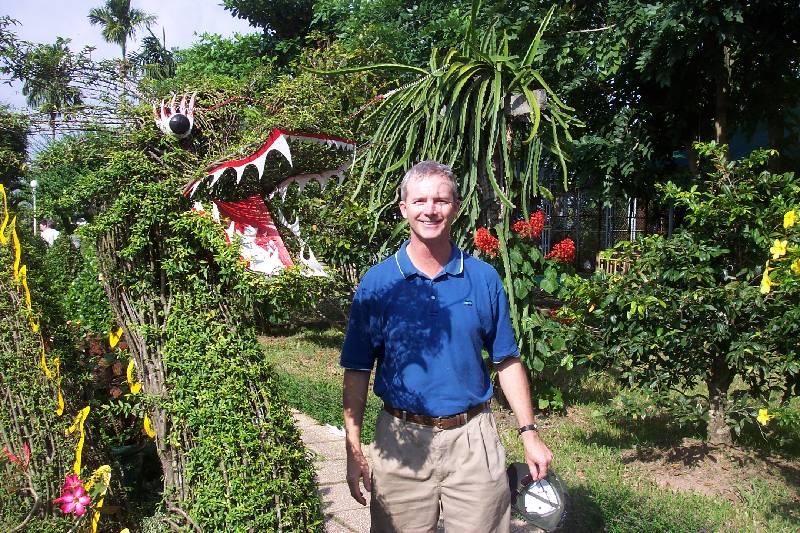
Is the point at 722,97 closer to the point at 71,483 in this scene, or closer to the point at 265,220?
the point at 265,220

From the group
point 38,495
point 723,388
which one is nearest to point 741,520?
point 723,388

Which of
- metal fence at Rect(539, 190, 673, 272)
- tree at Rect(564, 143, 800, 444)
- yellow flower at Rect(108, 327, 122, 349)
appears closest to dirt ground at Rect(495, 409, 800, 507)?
tree at Rect(564, 143, 800, 444)

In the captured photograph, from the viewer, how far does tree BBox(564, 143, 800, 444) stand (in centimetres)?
425

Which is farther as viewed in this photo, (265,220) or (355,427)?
(265,220)

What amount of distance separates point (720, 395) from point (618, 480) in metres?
0.90

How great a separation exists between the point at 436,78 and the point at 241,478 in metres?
3.41

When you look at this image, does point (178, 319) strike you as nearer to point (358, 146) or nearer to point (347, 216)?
point (358, 146)

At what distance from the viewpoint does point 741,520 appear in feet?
12.8

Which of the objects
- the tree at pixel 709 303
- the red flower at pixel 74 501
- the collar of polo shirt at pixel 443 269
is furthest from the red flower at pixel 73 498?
the tree at pixel 709 303

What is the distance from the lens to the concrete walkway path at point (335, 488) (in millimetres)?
3855

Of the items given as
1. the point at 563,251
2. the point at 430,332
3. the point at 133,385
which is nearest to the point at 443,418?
the point at 430,332

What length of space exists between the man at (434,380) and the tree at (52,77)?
2407 millimetres

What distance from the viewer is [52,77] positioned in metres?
4.16

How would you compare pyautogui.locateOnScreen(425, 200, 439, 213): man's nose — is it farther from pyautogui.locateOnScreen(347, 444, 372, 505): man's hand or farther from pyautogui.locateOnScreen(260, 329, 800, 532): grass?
pyautogui.locateOnScreen(260, 329, 800, 532): grass
